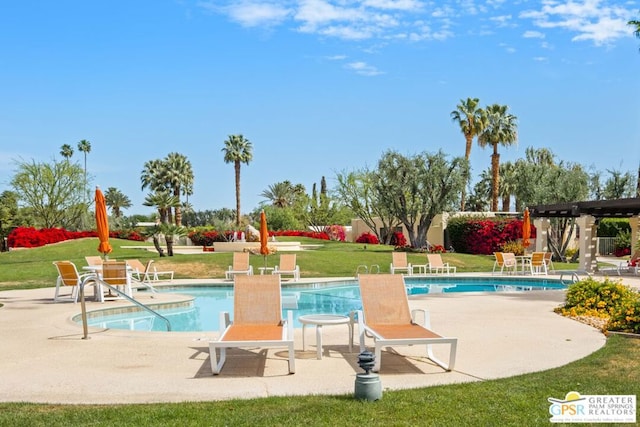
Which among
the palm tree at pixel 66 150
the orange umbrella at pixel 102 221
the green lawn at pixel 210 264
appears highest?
the palm tree at pixel 66 150

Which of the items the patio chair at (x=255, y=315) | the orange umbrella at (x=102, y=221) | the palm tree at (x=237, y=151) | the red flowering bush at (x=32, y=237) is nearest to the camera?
the patio chair at (x=255, y=315)

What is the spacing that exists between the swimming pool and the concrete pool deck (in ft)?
5.54

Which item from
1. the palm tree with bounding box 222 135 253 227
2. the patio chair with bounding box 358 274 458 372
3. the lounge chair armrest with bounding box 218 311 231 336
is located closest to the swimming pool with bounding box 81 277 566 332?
the patio chair with bounding box 358 274 458 372

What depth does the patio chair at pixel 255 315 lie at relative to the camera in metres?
6.46

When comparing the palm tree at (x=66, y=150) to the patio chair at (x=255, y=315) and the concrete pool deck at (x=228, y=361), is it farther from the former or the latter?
the patio chair at (x=255, y=315)

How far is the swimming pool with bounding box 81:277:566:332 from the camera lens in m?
11.3

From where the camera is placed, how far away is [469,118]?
142ft

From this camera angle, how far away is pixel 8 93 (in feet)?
86.9

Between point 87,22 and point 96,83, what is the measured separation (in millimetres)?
6703

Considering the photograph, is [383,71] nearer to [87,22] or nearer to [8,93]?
[87,22]

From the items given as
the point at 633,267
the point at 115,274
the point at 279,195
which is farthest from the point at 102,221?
the point at 279,195

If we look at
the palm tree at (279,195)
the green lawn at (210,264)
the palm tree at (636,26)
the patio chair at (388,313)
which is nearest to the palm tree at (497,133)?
the green lawn at (210,264)

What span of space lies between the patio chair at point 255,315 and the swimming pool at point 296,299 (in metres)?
3.01

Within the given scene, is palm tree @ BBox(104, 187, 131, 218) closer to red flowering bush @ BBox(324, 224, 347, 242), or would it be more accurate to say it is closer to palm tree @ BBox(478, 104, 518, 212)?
red flowering bush @ BBox(324, 224, 347, 242)
